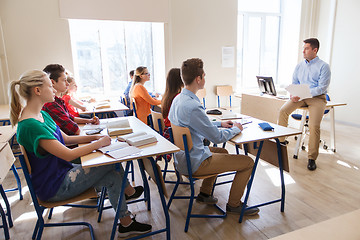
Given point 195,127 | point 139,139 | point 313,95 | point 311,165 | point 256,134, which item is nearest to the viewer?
point 139,139

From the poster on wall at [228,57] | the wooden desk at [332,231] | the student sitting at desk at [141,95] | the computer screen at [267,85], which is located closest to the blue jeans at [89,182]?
the wooden desk at [332,231]

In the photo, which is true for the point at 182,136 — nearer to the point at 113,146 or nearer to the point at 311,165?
the point at 113,146

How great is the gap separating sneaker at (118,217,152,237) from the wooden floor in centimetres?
10

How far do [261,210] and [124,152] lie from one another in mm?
1444

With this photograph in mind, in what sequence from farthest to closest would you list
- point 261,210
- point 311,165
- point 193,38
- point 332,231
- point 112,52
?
point 193,38, point 112,52, point 311,165, point 261,210, point 332,231

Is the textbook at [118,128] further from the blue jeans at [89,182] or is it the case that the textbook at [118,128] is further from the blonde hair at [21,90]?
the blonde hair at [21,90]

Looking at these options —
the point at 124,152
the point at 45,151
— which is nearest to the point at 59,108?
the point at 45,151

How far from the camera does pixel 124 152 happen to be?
1698 millimetres

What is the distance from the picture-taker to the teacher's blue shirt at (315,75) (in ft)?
11.2

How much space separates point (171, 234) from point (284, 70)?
19.4 feet

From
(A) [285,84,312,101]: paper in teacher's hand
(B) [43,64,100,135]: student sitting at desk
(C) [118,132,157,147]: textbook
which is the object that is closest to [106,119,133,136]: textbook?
(C) [118,132,157,147]: textbook

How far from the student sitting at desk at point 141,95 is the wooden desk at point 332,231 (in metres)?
3.14

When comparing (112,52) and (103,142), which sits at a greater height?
(112,52)

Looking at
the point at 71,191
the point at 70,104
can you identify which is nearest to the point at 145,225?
the point at 71,191
